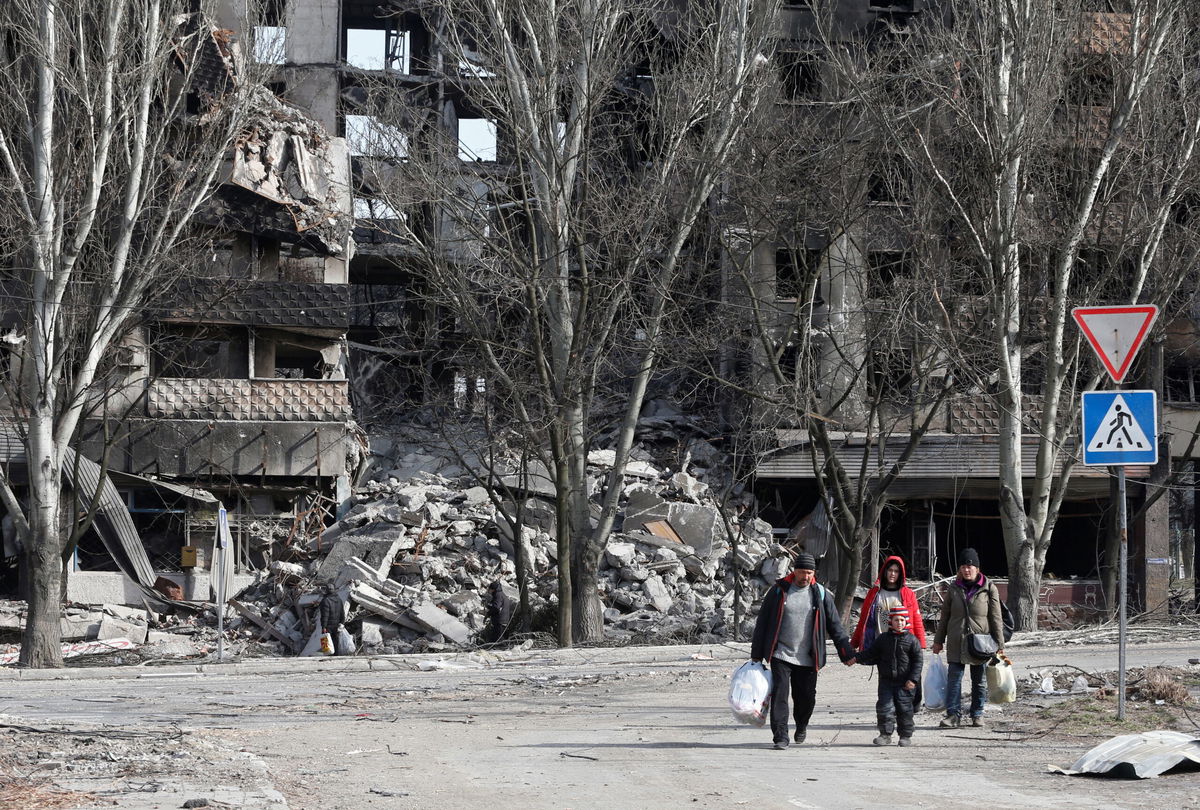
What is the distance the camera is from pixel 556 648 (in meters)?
21.4

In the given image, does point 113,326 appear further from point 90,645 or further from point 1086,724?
point 1086,724

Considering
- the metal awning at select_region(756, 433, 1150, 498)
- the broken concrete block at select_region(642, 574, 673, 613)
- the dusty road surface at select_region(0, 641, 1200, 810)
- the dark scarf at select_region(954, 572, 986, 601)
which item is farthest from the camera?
the metal awning at select_region(756, 433, 1150, 498)

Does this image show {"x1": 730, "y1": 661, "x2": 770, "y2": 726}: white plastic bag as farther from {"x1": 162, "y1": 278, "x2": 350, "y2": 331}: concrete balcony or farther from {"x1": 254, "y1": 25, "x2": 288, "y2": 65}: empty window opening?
{"x1": 162, "y1": 278, "x2": 350, "y2": 331}: concrete balcony

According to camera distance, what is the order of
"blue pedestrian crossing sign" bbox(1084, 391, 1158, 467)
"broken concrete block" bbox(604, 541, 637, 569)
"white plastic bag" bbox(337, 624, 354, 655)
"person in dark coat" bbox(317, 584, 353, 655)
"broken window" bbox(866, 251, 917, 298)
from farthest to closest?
"broken concrete block" bbox(604, 541, 637, 569) → "person in dark coat" bbox(317, 584, 353, 655) → "white plastic bag" bbox(337, 624, 354, 655) → "broken window" bbox(866, 251, 917, 298) → "blue pedestrian crossing sign" bbox(1084, 391, 1158, 467)

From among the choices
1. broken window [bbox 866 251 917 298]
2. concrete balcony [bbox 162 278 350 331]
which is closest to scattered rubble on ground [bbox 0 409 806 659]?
concrete balcony [bbox 162 278 350 331]

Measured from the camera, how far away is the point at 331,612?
84.5 feet

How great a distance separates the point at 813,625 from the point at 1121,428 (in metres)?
2.83

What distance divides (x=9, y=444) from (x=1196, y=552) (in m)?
30.2

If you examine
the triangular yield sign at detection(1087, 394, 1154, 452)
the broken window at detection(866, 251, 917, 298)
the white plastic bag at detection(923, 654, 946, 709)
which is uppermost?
the broken window at detection(866, 251, 917, 298)

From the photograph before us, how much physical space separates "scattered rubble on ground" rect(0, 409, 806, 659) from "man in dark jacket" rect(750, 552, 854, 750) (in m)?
12.1

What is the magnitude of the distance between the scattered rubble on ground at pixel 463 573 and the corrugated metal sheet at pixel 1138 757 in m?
13.9

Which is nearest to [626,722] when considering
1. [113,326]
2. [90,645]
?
[113,326]

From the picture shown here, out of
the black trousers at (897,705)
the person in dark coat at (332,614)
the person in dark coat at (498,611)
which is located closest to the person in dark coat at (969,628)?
the black trousers at (897,705)

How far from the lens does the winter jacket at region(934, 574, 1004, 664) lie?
11.5 metres
